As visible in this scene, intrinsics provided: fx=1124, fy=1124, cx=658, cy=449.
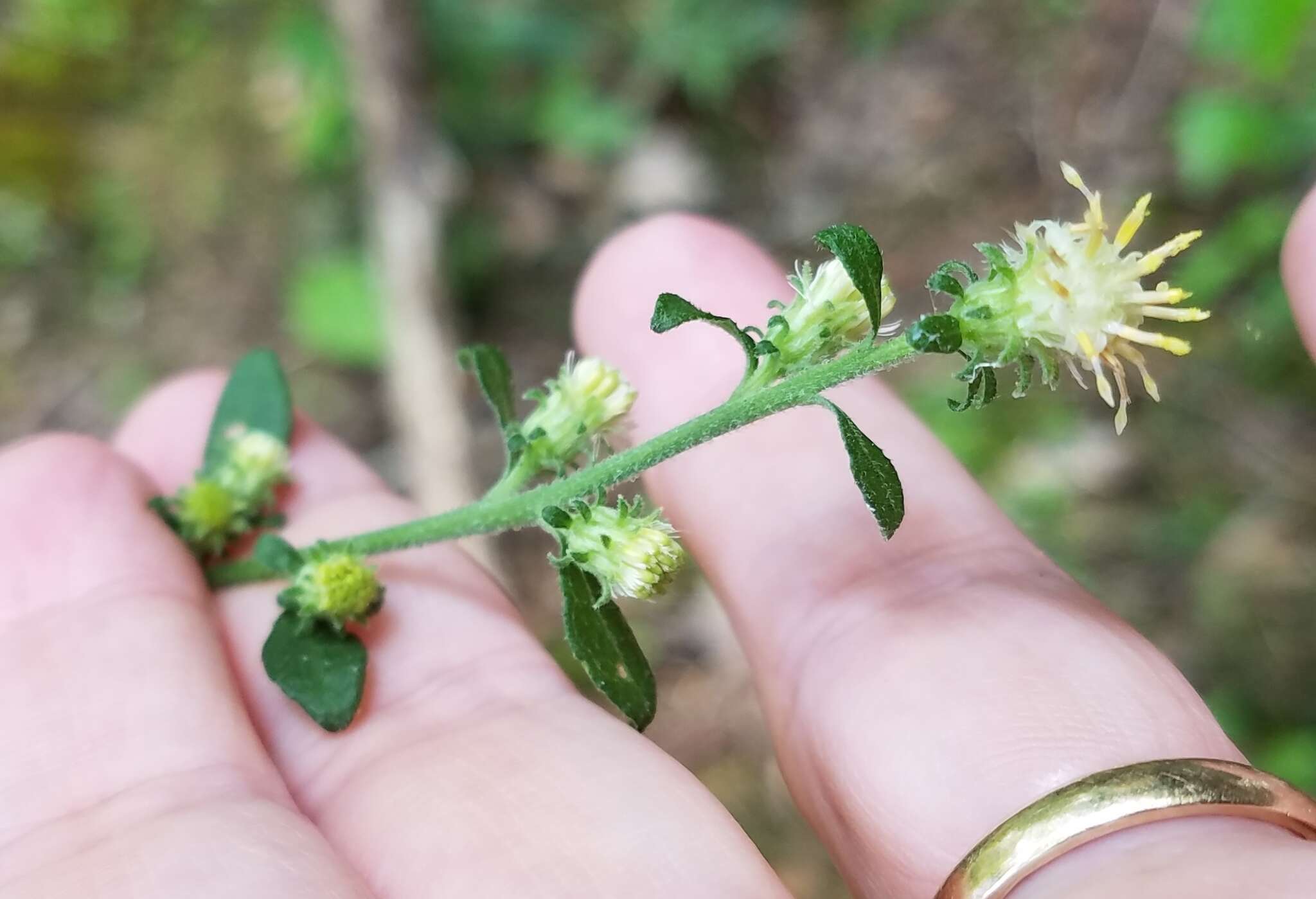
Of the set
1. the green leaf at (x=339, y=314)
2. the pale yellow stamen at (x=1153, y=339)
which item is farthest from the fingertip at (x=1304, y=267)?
the green leaf at (x=339, y=314)

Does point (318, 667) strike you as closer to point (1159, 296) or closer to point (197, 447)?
point (197, 447)

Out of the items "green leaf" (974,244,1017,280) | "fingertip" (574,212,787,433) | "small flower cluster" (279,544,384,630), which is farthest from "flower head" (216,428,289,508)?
"green leaf" (974,244,1017,280)

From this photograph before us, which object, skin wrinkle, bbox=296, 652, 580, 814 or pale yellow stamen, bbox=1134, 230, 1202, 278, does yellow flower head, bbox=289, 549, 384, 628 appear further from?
pale yellow stamen, bbox=1134, 230, 1202, 278

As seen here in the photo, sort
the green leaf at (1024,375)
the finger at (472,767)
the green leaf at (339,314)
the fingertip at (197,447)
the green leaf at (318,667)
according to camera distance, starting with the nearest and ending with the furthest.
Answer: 1. the green leaf at (1024,375)
2. the finger at (472,767)
3. the green leaf at (318,667)
4. the fingertip at (197,447)
5. the green leaf at (339,314)

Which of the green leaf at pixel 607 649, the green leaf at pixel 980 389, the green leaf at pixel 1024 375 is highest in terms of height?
the green leaf at pixel 1024 375

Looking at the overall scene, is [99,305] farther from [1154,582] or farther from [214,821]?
[1154,582]

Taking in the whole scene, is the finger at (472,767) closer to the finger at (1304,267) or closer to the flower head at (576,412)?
the flower head at (576,412)
